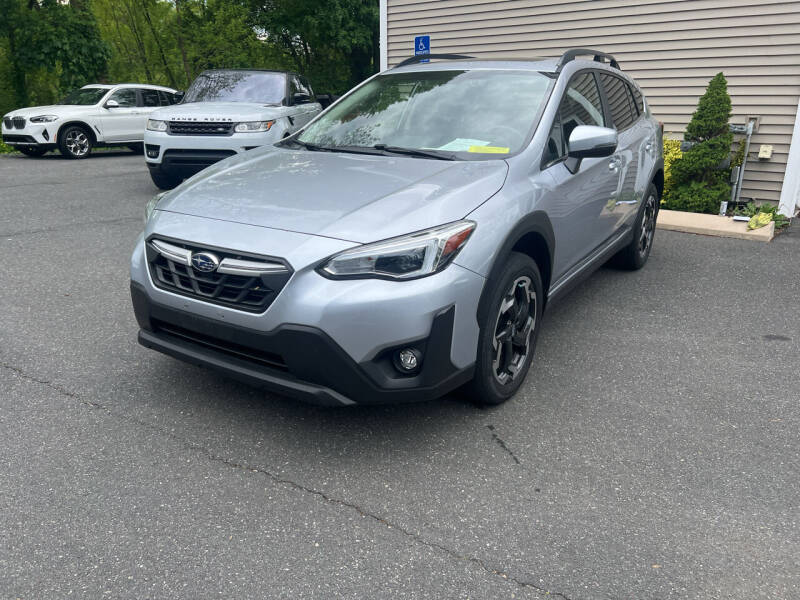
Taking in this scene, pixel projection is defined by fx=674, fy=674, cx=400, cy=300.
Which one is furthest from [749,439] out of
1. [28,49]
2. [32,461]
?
[28,49]

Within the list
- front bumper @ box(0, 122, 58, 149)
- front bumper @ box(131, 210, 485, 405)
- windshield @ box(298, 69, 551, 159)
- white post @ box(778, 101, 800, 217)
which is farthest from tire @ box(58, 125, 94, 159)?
white post @ box(778, 101, 800, 217)

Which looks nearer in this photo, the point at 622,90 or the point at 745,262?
the point at 622,90

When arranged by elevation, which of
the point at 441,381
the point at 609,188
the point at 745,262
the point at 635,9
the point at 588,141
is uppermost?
the point at 635,9

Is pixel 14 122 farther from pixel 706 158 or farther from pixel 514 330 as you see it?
pixel 514 330

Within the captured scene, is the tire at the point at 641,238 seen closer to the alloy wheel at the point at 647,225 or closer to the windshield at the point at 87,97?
the alloy wheel at the point at 647,225

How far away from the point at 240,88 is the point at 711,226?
6605mm

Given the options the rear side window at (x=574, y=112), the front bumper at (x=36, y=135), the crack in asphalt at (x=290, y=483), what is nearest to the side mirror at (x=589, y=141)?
the rear side window at (x=574, y=112)

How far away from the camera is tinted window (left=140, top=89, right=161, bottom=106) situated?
15242 mm

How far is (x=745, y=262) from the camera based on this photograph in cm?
643

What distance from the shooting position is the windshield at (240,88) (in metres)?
9.62

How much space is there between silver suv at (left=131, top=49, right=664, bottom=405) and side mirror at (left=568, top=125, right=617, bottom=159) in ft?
0.04

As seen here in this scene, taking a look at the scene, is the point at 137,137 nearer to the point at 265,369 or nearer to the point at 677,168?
the point at 677,168

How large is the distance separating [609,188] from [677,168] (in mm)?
4573

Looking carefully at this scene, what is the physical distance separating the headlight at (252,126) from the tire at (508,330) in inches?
233
